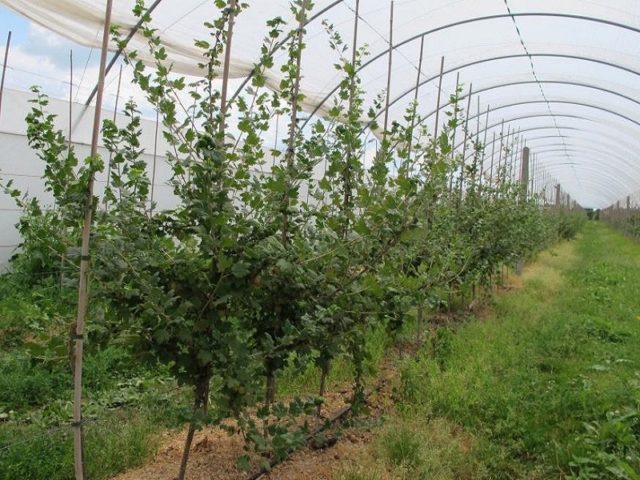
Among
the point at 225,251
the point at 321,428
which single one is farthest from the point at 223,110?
the point at 321,428

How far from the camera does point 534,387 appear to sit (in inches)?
186

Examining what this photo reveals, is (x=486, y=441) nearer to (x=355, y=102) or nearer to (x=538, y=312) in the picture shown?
(x=355, y=102)

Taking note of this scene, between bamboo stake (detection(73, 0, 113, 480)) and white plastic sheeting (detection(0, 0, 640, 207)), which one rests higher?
white plastic sheeting (detection(0, 0, 640, 207))

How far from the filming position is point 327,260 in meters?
2.64

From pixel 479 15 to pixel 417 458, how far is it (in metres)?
7.56

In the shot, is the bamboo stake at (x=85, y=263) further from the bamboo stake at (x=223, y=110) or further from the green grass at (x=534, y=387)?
the green grass at (x=534, y=387)

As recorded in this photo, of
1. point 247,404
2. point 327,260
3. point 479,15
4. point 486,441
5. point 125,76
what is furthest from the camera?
point 479,15

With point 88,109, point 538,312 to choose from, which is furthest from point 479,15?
point 88,109

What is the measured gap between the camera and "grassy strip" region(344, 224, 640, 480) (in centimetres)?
343

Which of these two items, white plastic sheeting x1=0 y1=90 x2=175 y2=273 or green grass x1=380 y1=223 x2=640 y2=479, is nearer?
green grass x1=380 y1=223 x2=640 y2=479

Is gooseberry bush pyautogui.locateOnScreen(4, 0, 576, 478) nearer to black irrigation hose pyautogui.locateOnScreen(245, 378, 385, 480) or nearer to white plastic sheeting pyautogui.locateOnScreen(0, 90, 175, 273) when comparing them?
black irrigation hose pyautogui.locateOnScreen(245, 378, 385, 480)

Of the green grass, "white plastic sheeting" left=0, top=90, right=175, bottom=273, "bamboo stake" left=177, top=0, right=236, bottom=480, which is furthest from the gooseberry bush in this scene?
"white plastic sheeting" left=0, top=90, right=175, bottom=273

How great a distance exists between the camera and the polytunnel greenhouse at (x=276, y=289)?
2305mm

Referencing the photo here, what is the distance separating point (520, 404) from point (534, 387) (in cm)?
41
